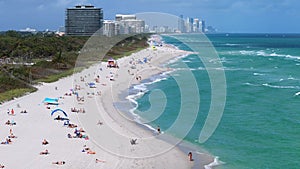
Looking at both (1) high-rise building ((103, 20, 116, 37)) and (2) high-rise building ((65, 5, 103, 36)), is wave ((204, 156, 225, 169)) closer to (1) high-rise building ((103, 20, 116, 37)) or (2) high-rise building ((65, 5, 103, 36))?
(2) high-rise building ((65, 5, 103, 36))

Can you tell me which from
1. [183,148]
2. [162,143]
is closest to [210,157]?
[183,148]

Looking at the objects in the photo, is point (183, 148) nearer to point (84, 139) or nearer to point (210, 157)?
point (210, 157)

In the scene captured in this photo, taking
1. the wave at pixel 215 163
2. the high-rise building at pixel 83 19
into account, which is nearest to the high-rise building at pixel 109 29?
the high-rise building at pixel 83 19

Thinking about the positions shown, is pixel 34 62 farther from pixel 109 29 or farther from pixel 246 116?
pixel 109 29

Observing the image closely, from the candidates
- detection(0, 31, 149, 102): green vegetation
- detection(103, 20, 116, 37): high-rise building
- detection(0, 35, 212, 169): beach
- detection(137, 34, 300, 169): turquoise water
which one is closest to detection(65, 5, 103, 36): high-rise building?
detection(103, 20, 116, 37): high-rise building

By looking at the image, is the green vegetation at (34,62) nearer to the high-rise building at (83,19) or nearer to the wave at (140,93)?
the wave at (140,93)

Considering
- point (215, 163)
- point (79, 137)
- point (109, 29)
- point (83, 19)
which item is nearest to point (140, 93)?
point (79, 137)
